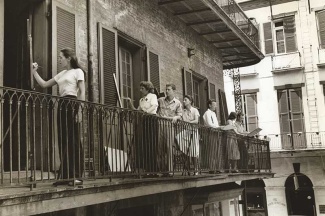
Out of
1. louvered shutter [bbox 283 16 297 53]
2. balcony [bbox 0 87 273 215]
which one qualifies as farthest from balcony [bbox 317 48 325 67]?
balcony [bbox 0 87 273 215]

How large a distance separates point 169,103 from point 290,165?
17.3 metres

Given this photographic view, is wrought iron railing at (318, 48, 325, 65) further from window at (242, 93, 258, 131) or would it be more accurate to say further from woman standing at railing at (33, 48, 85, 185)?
woman standing at railing at (33, 48, 85, 185)

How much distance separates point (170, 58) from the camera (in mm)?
12156

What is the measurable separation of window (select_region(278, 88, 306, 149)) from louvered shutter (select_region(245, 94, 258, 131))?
1506 mm

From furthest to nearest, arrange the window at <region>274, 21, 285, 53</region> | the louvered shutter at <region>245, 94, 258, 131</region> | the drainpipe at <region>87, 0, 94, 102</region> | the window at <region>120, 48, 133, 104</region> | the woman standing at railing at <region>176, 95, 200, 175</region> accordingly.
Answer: the louvered shutter at <region>245, 94, 258, 131</region> < the window at <region>274, 21, 285, 53</region> < the window at <region>120, 48, 133, 104</region> < the woman standing at railing at <region>176, 95, 200, 175</region> < the drainpipe at <region>87, 0, 94, 102</region>

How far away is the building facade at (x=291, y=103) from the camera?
23.7 m

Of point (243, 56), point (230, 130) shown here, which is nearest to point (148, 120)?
point (230, 130)

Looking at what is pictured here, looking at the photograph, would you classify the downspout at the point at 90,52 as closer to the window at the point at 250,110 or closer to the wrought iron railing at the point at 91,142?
the wrought iron railing at the point at 91,142

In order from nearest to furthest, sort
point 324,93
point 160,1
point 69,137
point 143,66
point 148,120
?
point 69,137
point 148,120
point 143,66
point 160,1
point 324,93

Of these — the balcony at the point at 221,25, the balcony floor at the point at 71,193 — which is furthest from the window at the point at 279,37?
the balcony floor at the point at 71,193

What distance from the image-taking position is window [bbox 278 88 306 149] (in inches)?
944

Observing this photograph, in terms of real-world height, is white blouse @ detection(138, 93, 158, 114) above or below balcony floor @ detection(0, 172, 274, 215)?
above

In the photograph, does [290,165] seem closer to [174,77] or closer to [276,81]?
[276,81]

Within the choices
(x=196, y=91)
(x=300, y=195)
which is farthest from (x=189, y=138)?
(x=300, y=195)
